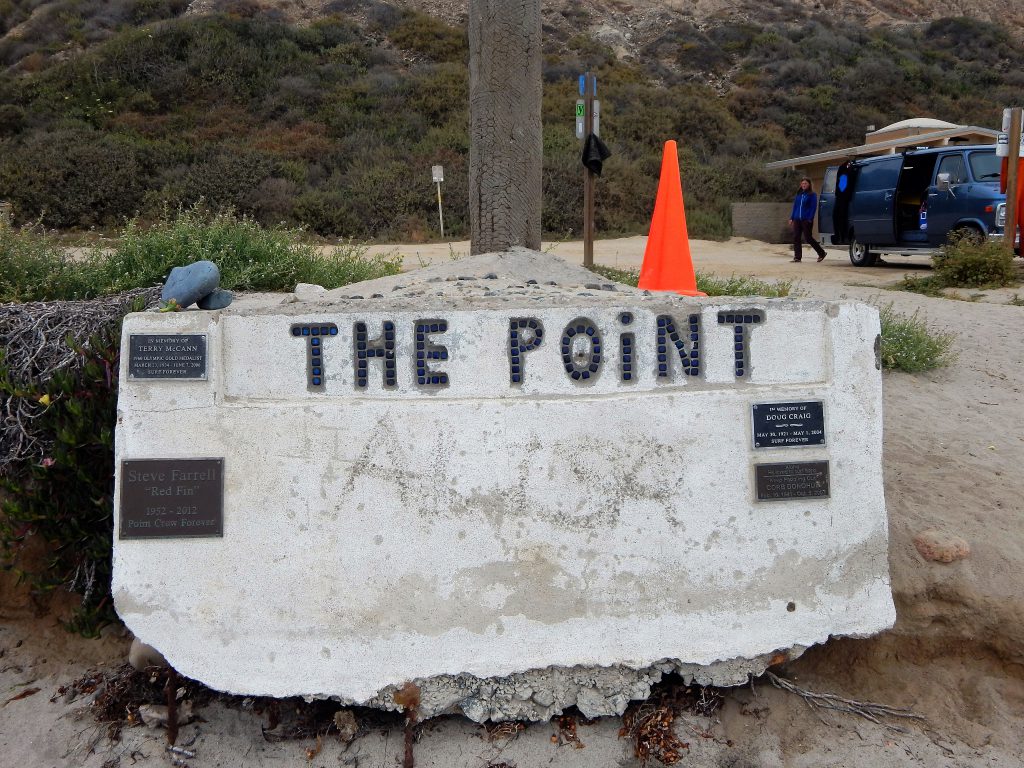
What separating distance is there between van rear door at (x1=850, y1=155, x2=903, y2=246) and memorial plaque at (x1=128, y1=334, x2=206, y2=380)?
1392 cm

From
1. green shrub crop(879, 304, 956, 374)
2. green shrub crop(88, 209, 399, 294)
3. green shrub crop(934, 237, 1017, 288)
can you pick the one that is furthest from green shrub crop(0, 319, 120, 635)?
green shrub crop(934, 237, 1017, 288)

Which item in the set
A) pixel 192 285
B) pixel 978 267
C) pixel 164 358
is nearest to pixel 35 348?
pixel 192 285

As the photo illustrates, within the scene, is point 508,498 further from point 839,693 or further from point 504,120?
point 504,120

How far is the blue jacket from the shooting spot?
15.9 m

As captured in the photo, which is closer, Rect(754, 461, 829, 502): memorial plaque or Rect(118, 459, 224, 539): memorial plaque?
Rect(118, 459, 224, 539): memorial plaque

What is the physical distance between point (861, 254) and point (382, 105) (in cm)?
1785

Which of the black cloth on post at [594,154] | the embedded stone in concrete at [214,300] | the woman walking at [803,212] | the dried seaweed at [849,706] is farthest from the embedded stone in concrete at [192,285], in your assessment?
the woman walking at [803,212]

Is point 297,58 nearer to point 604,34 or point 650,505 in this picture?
point 604,34

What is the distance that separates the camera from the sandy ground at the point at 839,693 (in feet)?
9.76

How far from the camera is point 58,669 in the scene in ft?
11.3

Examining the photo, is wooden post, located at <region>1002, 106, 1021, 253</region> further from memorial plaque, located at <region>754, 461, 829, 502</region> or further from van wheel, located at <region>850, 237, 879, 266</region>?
memorial plaque, located at <region>754, 461, 829, 502</region>

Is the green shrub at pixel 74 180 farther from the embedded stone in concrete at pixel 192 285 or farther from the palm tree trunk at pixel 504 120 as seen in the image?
the embedded stone in concrete at pixel 192 285

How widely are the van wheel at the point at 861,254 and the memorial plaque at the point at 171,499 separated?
48.2 feet

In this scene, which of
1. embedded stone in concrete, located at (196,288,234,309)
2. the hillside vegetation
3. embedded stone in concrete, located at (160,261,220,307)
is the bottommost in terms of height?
embedded stone in concrete, located at (196,288,234,309)
